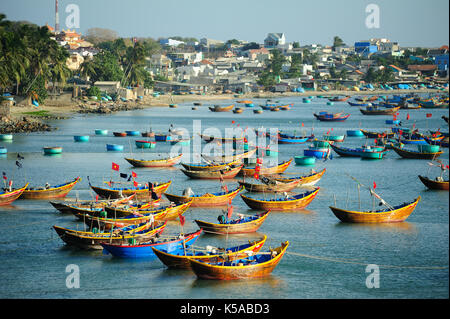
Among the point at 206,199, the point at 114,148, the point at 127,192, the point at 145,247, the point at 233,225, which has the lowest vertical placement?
the point at 145,247

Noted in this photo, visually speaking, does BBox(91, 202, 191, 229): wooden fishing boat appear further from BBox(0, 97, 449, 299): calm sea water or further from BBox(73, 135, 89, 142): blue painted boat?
BBox(73, 135, 89, 142): blue painted boat

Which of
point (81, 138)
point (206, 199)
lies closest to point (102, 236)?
point (206, 199)

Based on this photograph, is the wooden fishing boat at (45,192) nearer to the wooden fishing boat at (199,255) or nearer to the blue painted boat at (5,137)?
the wooden fishing boat at (199,255)

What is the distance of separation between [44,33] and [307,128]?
4678 centimetres

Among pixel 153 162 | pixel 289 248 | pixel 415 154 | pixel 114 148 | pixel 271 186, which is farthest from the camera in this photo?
pixel 114 148

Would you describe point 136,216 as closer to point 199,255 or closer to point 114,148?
point 199,255

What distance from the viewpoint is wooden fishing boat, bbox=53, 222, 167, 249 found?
106 ft

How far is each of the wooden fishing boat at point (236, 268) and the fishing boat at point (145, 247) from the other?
104 inches

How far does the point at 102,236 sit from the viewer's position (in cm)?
3288

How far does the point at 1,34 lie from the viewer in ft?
279

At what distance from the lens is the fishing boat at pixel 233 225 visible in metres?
35.6

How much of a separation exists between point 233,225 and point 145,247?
6167 mm

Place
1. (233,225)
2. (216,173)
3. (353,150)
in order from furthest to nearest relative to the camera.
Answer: (353,150) < (216,173) < (233,225)

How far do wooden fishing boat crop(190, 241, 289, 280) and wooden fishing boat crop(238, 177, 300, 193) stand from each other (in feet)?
57.9
